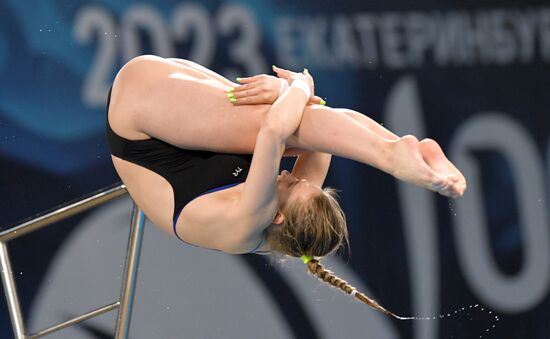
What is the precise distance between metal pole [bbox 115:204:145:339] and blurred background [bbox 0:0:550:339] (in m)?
1.18

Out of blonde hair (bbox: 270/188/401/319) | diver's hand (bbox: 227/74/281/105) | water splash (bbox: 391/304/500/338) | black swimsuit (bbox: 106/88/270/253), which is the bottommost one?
water splash (bbox: 391/304/500/338)

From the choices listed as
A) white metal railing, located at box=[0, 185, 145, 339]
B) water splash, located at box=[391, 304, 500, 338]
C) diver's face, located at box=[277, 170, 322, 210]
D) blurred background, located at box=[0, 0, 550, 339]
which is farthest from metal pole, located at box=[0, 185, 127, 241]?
water splash, located at box=[391, 304, 500, 338]

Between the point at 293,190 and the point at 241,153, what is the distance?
7.4 inches

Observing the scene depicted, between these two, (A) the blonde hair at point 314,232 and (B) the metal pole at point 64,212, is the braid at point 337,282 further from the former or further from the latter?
(B) the metal pole at point 64,212

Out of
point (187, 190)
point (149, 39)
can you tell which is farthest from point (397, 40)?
point (187, 190)

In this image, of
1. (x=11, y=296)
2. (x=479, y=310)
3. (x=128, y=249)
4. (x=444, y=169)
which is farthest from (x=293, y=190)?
(x=479, y=310)

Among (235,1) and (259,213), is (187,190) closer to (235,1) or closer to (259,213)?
(259,213)

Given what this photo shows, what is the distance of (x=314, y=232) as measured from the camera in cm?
282

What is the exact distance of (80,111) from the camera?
427 centimetres

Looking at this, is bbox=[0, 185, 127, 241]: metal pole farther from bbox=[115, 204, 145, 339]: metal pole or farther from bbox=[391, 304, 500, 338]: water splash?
bbox=[391, 304, 500, 338]: water splash

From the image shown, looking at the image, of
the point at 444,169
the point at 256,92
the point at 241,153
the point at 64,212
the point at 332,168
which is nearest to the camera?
the point at 444,169

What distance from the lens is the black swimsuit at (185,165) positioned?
2822mm

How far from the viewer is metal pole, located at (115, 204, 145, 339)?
3.09m

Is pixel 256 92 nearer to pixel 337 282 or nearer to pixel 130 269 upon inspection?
pixel 337 282
